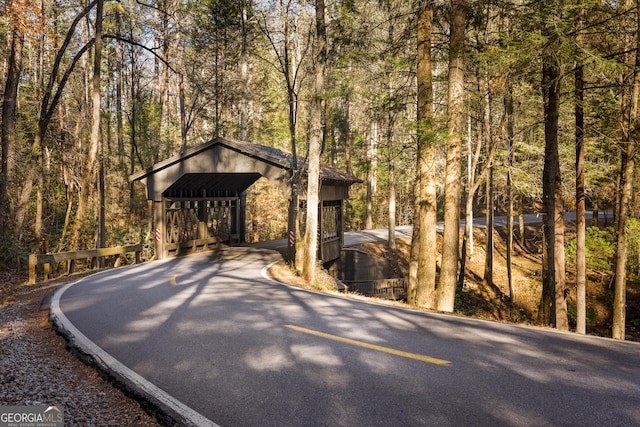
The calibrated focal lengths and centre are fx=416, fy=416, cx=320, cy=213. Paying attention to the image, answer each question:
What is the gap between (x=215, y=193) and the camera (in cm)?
2227

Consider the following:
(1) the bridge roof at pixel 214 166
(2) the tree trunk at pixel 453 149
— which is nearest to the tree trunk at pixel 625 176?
(2) the tree trunk at pixel 453 149

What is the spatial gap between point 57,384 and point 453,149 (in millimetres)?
9850

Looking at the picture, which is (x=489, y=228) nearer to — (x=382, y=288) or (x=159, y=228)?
(x=382, y=288)

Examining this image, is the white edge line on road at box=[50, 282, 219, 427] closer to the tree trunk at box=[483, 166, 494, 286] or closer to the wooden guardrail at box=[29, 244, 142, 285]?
the wooden guardrail at box=[29, 244, 142, 285]

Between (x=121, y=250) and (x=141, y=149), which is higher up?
(x=141, y=149)

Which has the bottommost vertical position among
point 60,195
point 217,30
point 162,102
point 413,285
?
point 413,285

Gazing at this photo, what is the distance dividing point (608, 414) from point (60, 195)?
29659 millimetres

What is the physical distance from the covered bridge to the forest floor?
20.2 feet

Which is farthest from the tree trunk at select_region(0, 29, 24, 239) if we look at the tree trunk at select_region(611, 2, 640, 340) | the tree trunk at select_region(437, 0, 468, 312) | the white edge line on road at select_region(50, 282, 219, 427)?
the tree trunk at select_region(611, 2, 640, 340)

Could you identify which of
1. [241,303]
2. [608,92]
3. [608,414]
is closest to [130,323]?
[241,303]

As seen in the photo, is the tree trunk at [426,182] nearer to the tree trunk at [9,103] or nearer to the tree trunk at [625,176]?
the tree trunk at [625,176]

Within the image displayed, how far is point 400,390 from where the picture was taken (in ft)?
14.8

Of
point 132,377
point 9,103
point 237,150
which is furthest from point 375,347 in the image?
point 9,103

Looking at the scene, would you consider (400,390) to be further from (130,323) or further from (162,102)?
(162,102)
